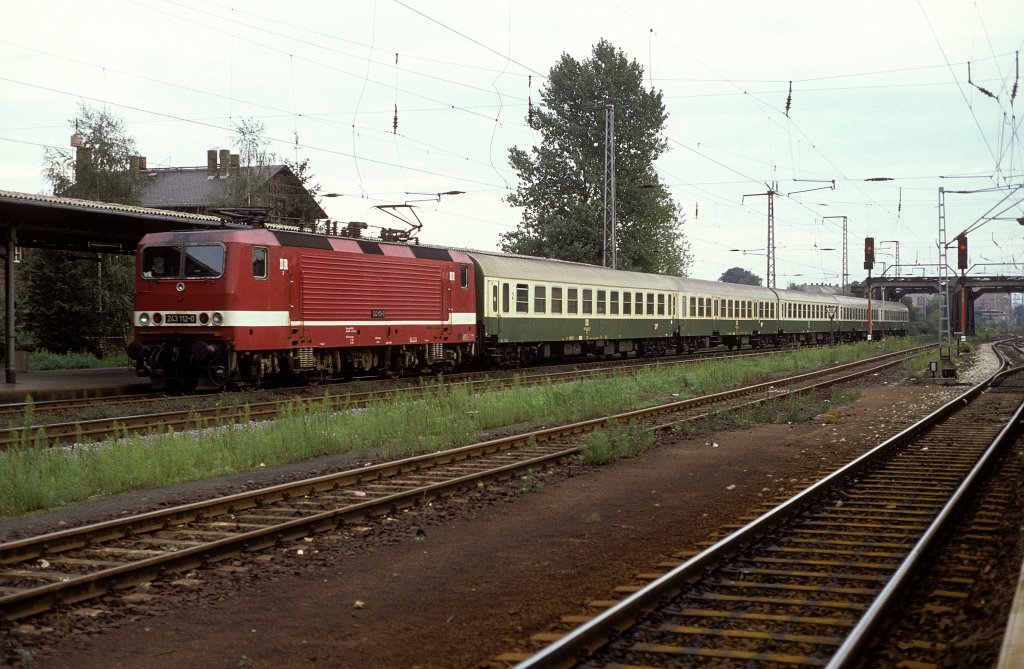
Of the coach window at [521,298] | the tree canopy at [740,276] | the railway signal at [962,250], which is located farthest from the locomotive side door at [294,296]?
the tree canopy at [740,276]

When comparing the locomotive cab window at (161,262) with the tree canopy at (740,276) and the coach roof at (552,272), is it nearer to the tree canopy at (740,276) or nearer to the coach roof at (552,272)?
the coach roof at (552,272)

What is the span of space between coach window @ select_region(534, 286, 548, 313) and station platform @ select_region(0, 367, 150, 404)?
11.8m

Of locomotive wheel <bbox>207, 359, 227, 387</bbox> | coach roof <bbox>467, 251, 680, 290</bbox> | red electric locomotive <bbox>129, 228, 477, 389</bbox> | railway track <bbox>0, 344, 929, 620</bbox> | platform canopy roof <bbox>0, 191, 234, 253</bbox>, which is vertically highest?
platform canopy roof <bbox>0, 191, 234, 253</bbox>

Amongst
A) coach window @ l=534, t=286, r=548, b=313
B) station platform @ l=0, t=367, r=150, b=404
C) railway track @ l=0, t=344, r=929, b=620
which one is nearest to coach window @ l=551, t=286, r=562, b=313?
coach window @ l=534, t=286, r=548, b=313

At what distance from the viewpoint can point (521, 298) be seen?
30422 mm

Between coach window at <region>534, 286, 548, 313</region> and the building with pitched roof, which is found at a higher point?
the building with pitched roof

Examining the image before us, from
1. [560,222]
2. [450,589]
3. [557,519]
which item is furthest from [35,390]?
[560,222]

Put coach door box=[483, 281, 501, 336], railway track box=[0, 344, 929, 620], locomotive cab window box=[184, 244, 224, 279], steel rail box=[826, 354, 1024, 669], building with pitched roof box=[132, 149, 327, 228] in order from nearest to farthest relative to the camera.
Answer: steel rail box=[826, 354, 1024, 669] < railway track box=[0, 344, 929, 620] < locomotive cab window box=[184, 244, 224, 279] < coach door box=[483, 281, 501, 336] < building with pitched roof box=[132, 149, 327, 228]

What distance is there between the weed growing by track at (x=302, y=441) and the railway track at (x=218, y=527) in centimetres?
147

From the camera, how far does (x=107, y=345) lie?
124 ft

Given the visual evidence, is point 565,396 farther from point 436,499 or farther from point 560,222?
point 560,222

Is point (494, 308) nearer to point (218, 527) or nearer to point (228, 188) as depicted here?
point (218, 527)

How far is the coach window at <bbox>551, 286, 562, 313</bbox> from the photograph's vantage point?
32000mm

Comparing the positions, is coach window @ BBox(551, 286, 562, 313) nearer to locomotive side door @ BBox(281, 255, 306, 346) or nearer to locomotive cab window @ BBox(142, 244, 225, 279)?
locomotive side door @ BBox(281, 255, 306, 346)
